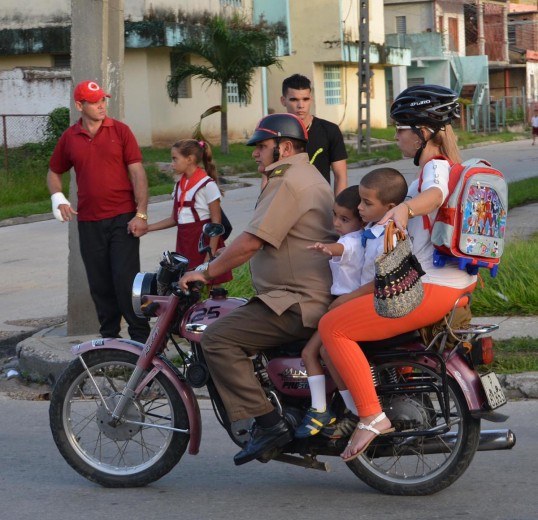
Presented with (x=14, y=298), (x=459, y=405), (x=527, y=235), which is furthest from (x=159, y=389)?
(x=527, y=235)

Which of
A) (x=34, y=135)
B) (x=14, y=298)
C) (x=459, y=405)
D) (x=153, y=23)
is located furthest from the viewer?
(x=153, y=23)

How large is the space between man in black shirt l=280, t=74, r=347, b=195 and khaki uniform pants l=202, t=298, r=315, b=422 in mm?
3017

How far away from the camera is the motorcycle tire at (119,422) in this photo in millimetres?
5527

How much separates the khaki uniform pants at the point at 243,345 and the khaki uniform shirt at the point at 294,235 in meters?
0.06

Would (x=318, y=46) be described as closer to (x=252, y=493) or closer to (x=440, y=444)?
(x=252, y=493)

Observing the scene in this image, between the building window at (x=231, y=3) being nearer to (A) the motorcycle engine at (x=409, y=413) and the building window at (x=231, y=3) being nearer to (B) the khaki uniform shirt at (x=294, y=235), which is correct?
(B) the khaki uniform shirt at (x=294, y=235)

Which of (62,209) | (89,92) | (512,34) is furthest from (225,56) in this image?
(512,34)

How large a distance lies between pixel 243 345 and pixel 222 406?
354mm

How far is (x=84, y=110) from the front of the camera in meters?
7.52

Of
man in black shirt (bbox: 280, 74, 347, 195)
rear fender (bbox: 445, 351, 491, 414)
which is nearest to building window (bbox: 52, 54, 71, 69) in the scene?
man in black shirt (bbox: 280, 74, 347, 195)

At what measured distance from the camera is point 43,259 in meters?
14.6

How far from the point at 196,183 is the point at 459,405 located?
3749 millimetres

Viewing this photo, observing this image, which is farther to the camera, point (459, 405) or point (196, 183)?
point (196, 183)

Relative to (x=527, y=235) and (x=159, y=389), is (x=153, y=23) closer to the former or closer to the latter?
(x=527, y=235)
